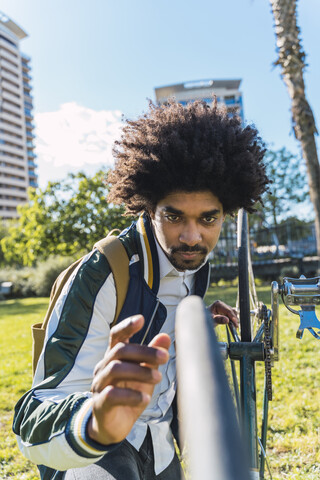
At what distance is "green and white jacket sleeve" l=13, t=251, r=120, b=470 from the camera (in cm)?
99

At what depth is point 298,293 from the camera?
151 cm

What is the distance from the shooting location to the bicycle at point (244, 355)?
520mm

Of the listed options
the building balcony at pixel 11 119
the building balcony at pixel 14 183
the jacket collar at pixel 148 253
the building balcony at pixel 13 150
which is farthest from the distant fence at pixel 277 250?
the building balcony at pixel 11 119

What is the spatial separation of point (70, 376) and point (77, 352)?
0.08 m

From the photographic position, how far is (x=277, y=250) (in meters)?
15.6

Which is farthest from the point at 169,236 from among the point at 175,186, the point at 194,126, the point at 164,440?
the point at 164,440

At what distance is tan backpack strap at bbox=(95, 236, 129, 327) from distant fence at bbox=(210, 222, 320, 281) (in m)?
12.3

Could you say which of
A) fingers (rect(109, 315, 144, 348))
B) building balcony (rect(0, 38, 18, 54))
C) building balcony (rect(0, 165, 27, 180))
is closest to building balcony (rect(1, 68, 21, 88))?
building balcony (rect(0, 38, 18, 54))

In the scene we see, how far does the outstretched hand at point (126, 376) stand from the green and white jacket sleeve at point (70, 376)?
0.40 feet

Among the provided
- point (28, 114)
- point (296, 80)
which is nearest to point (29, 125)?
point (28, 114)

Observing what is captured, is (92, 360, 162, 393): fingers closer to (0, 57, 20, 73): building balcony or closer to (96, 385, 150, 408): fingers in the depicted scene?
(96, 385, 150, 408): fingers

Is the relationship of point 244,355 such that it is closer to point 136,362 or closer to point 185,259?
point 185,259

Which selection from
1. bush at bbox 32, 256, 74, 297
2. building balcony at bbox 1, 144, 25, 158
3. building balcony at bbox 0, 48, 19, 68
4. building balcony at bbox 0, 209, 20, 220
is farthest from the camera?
building balcony at bbox 0, 48, 19, 68

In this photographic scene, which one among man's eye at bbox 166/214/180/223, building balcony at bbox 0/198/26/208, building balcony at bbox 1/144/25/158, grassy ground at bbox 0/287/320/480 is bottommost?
grassy ground at bbox 0/287/320/480
